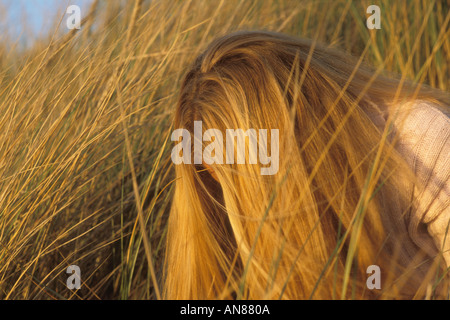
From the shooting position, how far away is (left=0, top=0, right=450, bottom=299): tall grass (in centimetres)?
119

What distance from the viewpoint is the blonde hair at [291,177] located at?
942 mm

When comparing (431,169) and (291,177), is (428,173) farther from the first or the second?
(291,177)

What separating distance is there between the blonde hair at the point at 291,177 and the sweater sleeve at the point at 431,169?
0.12 feet

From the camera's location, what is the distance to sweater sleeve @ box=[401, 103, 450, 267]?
98 cm

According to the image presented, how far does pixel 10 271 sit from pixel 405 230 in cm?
101

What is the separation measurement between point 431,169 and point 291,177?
0.31 meters

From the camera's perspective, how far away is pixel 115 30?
5.02ft

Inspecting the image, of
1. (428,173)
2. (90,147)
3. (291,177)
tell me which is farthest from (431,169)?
(90,147)

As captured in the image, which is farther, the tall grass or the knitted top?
the tall grass

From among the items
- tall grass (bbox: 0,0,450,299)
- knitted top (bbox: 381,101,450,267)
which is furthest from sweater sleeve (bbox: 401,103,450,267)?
tall grass (bbox: 0,0,450,299)

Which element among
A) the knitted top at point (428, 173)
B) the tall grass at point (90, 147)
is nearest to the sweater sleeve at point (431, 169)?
the knitted top at point (428, 173)

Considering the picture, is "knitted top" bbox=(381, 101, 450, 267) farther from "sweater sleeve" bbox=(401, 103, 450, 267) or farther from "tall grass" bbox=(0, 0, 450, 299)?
"tall grass" bbox=(0, 0, 450, 299)

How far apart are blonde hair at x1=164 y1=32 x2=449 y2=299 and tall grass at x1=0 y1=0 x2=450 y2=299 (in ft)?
0.39

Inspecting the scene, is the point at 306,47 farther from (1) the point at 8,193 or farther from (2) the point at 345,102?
(1) the point at 8,193
